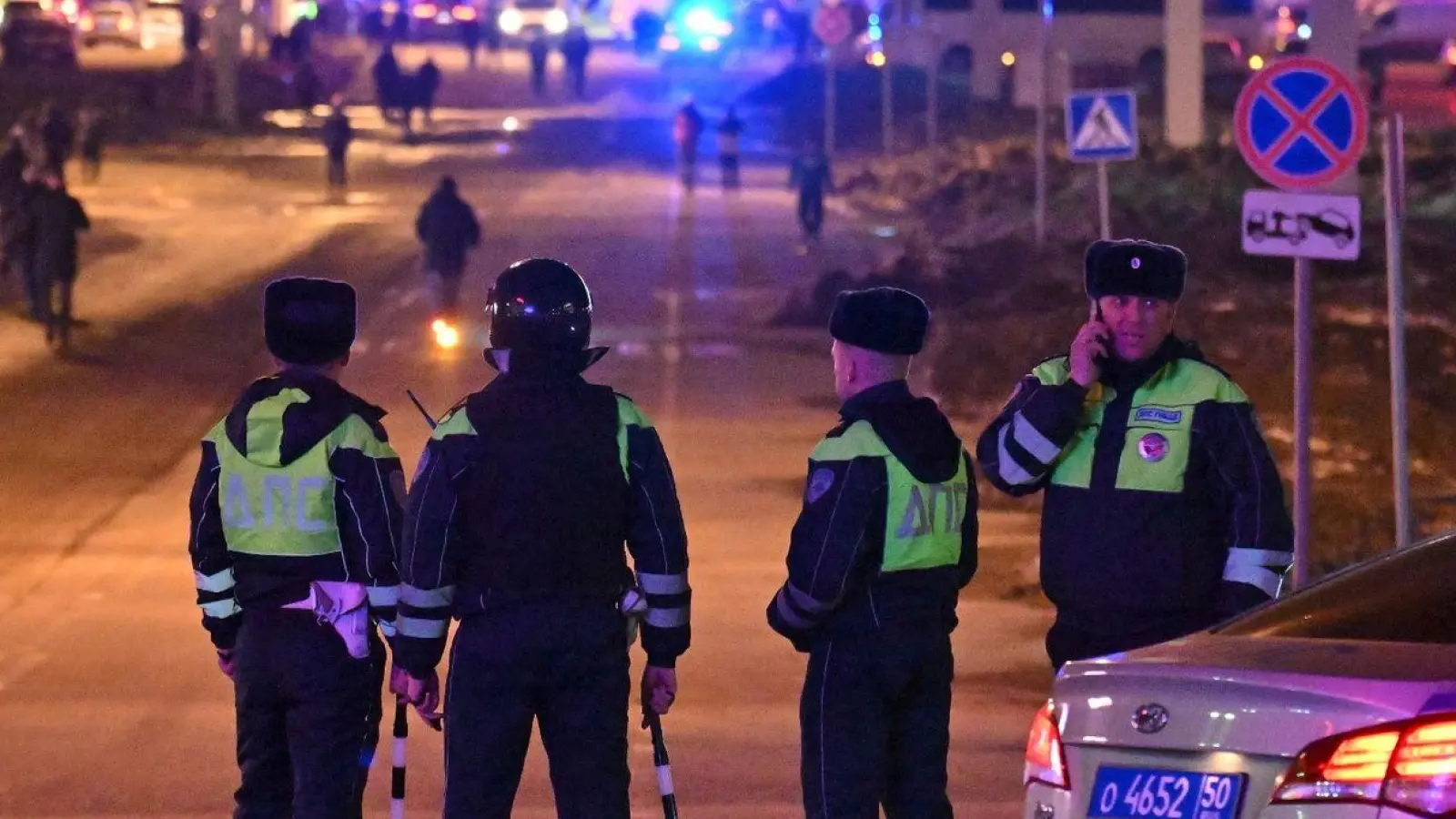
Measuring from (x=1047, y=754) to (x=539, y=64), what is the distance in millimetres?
51764

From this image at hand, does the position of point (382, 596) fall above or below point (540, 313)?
below

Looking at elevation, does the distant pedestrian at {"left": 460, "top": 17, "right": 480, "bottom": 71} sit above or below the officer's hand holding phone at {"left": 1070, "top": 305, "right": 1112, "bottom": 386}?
above

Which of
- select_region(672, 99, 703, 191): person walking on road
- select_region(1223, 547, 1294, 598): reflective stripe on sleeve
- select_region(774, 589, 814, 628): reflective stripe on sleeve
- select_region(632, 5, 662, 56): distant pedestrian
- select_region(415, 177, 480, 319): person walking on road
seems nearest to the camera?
select_region(774, 589, 814, 628): reflective stripe on sleeve

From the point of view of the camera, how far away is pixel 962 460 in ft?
18.7

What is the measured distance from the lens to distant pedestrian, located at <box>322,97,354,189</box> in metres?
33.2

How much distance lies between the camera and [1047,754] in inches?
189

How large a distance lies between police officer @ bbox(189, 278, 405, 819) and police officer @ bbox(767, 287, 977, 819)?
1075 millimetres

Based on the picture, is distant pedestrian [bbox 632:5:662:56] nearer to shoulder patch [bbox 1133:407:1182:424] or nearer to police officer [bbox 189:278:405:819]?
police officer [bbox 189:278:405:819]

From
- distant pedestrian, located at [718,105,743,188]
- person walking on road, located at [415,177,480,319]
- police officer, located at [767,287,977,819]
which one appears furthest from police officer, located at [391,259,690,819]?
distant pedestrian, located at [718,105,743,188]

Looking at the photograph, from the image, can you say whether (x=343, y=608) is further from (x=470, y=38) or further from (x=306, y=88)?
(x=470, y=38)

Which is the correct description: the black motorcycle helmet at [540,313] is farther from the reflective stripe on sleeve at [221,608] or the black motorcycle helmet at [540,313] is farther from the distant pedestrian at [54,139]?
the distant pedestrian at [54,139]

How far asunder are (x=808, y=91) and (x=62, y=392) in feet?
110

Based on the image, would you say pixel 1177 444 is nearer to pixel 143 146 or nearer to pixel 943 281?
pixel 943 281

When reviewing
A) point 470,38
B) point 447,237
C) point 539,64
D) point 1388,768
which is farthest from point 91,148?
point 1388,768
